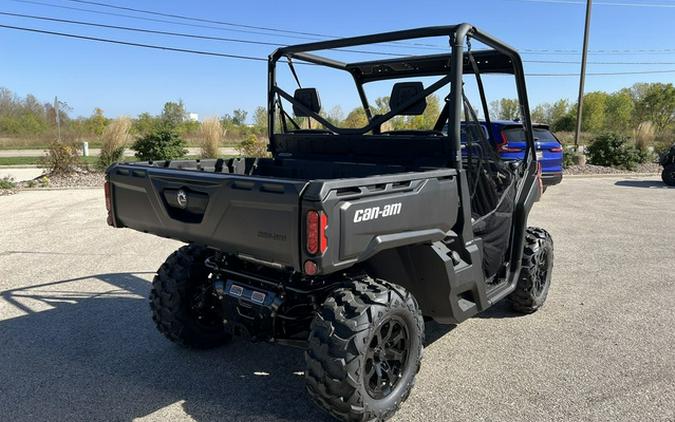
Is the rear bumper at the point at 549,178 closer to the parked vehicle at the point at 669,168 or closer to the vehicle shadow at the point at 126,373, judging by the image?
the parked vehicle at the point at 669,168

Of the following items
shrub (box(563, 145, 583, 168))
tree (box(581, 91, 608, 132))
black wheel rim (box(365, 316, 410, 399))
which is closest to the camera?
black wheel rim (box(365, 316, 410, 399))

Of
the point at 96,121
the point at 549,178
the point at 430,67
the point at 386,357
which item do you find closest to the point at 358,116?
the point at 430,67

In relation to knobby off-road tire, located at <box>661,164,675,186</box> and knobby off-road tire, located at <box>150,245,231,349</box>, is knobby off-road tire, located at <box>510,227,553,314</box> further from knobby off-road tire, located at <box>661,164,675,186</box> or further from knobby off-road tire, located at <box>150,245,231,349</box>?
knobby off-road tire, located at <box>661,164,675,186</box>

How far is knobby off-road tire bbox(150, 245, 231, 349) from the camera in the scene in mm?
3602

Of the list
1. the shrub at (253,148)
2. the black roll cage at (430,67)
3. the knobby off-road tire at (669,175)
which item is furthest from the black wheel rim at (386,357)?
the knobby off-road tire at (669,175)

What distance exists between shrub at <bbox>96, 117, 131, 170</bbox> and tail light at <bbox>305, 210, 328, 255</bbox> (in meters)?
13.3

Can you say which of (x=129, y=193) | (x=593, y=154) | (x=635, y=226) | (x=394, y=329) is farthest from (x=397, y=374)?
(x=593, y=154)

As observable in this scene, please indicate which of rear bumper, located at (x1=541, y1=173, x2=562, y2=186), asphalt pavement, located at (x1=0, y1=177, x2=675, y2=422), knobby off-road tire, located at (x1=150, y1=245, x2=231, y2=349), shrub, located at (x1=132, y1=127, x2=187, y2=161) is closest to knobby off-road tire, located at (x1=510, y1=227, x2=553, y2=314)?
asphalt pavement, located at (x1=0, y1=177, x2=675, y2=422)

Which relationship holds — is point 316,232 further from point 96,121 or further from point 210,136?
point 96,121

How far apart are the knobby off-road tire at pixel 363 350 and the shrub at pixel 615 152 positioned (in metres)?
18.4

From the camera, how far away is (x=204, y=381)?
132 inches

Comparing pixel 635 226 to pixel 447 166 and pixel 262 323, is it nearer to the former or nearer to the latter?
pixel 447 166

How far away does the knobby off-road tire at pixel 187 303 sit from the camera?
11.8 feet

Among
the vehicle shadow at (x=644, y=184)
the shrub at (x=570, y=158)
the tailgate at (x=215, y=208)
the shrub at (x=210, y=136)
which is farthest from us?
the shrub at (x=570, y=158)
